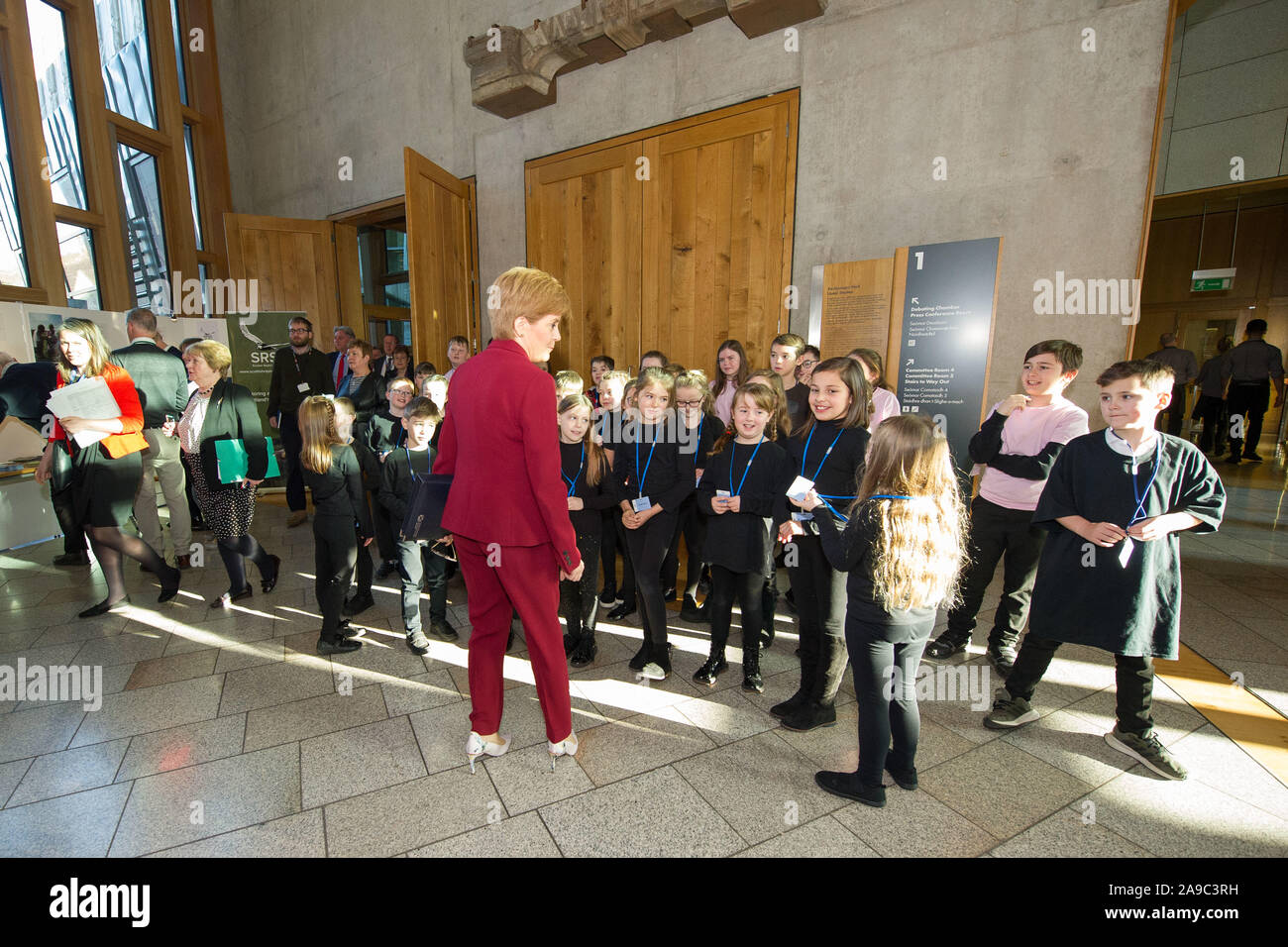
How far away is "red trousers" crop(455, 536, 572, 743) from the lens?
193 centimetres

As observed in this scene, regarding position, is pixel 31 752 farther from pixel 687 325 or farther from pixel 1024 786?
pixel 687 325

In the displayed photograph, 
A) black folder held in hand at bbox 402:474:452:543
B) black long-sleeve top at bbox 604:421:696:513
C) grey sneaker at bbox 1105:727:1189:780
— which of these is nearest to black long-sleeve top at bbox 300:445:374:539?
black folder held in hand at bbox 402:474:452:543

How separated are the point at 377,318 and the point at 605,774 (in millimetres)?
9477

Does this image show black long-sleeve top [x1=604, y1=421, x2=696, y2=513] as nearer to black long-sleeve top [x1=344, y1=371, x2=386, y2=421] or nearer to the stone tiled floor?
the stone tiled floor

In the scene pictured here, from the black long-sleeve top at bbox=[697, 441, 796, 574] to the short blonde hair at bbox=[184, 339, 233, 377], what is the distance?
313cm

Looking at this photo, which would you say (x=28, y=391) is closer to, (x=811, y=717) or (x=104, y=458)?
(x=104, y=458)

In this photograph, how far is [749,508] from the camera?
255 cm

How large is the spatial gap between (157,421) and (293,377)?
5.80ft

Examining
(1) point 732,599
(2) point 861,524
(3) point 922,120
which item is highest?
(3) point 922,120

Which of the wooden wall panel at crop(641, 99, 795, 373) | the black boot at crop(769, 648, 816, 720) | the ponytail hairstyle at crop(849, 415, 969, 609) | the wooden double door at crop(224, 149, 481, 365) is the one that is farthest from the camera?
the wooden double door at crop(224, 149, 481, 365)

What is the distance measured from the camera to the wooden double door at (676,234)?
5.18 m

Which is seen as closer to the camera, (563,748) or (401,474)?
(563,748)

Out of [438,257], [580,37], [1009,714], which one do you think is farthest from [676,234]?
[1009,714]
